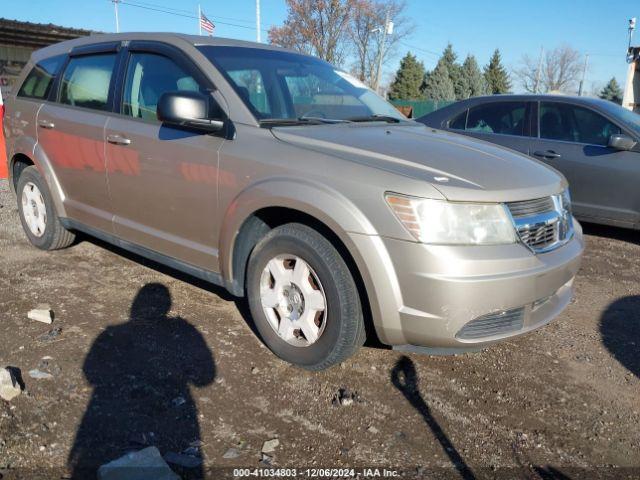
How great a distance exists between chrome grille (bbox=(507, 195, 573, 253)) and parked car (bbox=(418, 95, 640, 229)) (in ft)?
10.1

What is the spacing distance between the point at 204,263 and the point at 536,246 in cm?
195

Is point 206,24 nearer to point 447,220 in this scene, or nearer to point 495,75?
point 447,220

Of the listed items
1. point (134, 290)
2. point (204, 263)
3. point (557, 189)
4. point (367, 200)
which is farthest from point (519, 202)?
point (134, 290)

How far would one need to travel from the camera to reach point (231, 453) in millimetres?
2379

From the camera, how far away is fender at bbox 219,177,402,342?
8.63ft

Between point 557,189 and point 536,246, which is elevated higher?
point 557,189

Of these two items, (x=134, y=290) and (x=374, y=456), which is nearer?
(x=374, y=456)

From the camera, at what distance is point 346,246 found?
2.73 metres

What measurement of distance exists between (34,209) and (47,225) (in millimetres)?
288

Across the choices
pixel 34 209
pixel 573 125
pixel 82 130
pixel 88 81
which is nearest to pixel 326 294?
pixel 82 130

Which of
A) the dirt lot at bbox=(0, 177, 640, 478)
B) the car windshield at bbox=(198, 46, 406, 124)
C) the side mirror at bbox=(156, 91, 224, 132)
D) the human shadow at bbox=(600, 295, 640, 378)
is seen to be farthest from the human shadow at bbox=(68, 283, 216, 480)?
the human shadow at bbox=(600, 295, 640, 378)

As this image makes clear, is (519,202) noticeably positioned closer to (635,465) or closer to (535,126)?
(635,465)

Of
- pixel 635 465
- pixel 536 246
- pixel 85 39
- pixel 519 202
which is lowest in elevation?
pixel 635 465

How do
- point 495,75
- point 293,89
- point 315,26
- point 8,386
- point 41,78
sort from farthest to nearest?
point 495,75 < point 315,26 < point 41,78 < point 293,89 < point 8,386
